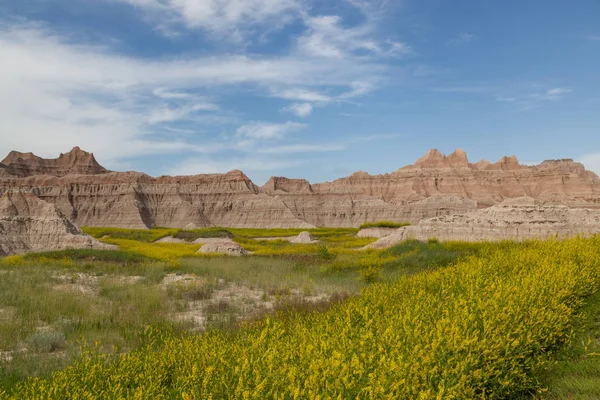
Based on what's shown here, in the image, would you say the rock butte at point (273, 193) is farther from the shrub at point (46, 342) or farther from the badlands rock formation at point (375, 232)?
the shrub at point (46, 342)

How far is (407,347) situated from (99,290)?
44.8 feet

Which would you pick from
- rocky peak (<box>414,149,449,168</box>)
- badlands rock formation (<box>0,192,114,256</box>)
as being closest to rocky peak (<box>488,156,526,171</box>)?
rocky peak (<box>414,149,449,168</box>)

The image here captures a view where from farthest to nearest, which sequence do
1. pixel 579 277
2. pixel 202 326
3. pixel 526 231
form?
pixel 526 231, pixel 202 326, pixel 579 277

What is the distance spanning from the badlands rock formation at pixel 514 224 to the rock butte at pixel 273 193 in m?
63.9

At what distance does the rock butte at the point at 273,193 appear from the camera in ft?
358

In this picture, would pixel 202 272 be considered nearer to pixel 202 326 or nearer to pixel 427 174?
pixel 202 326

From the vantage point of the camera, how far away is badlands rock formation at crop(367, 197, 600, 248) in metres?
32.0

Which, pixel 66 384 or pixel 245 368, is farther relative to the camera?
→ pixel 66 384

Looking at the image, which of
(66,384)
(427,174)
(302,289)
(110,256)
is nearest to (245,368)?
(66,384)

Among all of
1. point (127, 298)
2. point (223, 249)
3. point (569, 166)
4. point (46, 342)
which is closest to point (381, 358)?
point (46, 342)

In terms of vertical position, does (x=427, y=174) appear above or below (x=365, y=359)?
above

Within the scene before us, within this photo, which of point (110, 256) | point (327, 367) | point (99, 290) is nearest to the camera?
point (327, 367)

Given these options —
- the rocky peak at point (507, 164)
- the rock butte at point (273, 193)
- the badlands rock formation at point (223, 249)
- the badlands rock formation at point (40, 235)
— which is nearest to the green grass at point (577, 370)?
the badlands rock formation at point (223, 249)

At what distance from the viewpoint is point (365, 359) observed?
4.68 metres
